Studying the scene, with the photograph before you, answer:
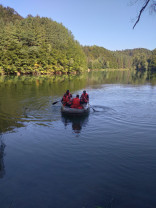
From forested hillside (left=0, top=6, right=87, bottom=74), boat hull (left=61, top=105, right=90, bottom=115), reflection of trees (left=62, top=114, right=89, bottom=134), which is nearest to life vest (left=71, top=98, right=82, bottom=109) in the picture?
boat hull (left=61, top=105, right=90, bottom=115)

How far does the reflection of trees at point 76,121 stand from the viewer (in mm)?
11836

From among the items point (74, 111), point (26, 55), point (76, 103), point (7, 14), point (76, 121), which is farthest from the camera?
point (7, 14)

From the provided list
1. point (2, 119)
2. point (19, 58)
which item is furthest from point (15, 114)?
point (19, 58)

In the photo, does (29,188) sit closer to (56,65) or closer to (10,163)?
(10,163)

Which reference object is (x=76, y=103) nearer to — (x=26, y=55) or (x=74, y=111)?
(x=74, y=111)

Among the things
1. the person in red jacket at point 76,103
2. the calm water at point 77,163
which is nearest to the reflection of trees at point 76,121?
the calm water at point 77,163

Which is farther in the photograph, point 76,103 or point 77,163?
point 76,103

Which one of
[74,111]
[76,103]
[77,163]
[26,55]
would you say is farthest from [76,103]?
[26,55]

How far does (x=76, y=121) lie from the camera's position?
13445 mm

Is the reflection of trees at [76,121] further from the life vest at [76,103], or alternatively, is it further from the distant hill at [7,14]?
the distant hill at [7,14]

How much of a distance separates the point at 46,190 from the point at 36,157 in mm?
2386

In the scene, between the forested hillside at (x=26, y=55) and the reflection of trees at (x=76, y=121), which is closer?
the reflection of trees at (x=76, y=121)

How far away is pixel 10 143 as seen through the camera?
9.40 meters

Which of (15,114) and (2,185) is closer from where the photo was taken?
(2,185)
